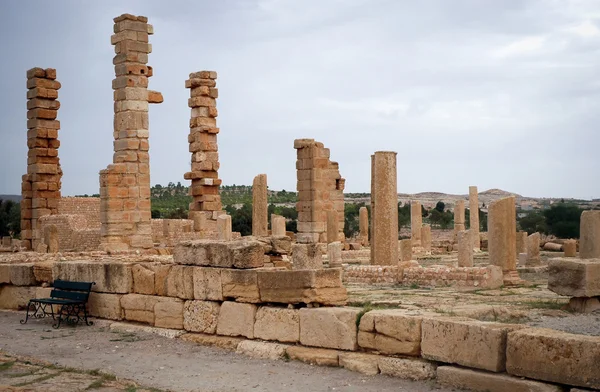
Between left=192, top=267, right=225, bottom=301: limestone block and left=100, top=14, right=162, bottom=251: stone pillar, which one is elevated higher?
left=100, top=14, right=162, bottom=251: stone pillar

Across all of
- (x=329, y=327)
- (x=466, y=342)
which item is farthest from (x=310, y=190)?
(x=466, y=342)

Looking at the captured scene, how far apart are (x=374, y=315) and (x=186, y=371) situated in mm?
2348

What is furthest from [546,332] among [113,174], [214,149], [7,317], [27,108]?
[27,108]

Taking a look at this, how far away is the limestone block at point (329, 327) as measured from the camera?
30.5 ft

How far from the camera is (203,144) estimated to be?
1038 inches

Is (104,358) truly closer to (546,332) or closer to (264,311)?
(264,311)

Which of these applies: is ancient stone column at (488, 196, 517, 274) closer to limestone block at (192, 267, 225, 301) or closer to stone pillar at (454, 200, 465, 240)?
limestone block at (192, 267, 225, 301)

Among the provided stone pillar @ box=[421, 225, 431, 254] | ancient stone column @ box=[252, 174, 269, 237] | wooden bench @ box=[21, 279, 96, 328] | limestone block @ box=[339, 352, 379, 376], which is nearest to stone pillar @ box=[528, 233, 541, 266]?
ancient stone column @ box=[252, 174, 269, 237]

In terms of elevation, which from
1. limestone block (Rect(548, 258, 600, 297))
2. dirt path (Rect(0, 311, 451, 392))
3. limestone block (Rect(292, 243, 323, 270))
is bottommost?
dirt path (Rect(0, 311, 451, 392))

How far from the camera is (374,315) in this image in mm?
9062

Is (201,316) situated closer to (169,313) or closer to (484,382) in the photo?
(169,313)

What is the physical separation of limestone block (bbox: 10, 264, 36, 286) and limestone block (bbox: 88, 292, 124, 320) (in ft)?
5.53

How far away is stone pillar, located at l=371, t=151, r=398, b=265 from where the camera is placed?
17.3 m

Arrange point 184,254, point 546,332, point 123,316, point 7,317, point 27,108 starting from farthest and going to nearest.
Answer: point 27,108
point 7,317
point 123,316
point 184,254
point 546,332
